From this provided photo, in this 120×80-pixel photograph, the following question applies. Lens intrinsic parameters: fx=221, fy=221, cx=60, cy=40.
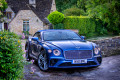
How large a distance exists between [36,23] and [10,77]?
35324 millimetres

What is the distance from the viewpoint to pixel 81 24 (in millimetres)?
34062

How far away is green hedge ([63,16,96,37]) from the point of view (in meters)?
33.3

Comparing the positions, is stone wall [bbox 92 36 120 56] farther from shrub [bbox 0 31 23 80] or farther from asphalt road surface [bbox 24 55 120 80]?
shrub [bbox 0 31 23 80]

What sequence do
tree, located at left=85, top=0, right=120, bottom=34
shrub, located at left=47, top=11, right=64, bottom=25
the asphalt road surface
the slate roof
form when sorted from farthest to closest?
the slate roof < shrub, located at left=47, top=11, right=64, bottom=25 < tree, located at left=85, top=0, right=120, bottom=34 < the asphalt road surface

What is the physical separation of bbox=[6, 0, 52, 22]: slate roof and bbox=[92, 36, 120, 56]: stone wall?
95.9 ft

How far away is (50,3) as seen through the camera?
1751 inches

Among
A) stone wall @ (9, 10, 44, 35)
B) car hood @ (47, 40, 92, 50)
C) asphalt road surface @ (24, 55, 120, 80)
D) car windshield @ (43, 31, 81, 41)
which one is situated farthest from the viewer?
stone wall @ (9, 10, 44, 35)

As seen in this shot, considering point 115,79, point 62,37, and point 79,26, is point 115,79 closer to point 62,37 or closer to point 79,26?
point 62,37

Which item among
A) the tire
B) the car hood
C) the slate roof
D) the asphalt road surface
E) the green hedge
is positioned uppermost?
the slate roof

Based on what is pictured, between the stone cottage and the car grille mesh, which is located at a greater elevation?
the stone cottage

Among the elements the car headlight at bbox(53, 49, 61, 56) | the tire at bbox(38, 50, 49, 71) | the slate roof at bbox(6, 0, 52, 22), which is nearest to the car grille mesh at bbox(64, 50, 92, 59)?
the car headlight at bbox(53, 49, 61, 56)

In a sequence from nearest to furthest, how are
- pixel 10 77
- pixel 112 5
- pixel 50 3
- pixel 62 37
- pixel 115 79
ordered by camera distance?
1. pixel 10 77
2. pixel 115 79
3. pixel 62 37
4. pixel 112 5
5. pixel 50 3

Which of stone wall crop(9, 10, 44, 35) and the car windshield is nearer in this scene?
the car windshield

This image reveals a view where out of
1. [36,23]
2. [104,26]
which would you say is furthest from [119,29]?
[36,23]
